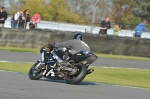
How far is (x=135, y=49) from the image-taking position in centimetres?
2603

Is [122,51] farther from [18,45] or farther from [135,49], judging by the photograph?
[18,45]

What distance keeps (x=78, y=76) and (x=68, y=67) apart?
0.42 meters

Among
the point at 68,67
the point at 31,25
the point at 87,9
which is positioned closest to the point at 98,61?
the point at 68,67

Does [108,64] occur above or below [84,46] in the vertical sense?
below

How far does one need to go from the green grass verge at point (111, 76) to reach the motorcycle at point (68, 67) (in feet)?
5.27

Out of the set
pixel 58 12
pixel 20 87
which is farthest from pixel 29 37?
pixel 58 12

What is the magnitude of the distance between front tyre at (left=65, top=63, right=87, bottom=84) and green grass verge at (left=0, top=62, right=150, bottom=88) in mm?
1690

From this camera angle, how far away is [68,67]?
12.8 metres

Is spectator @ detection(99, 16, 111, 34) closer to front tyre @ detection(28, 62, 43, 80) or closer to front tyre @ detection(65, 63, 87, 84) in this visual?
front tyre @ detection(28, 62, 43, 80)

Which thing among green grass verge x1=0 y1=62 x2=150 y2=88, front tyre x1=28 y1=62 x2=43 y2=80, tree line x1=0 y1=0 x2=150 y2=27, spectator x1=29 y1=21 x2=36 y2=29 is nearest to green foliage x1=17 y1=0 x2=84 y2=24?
tree line x1=0 y1=0 x2=150 y2=27

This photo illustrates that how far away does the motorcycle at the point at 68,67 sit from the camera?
12531mm

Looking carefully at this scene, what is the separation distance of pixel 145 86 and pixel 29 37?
13154mm

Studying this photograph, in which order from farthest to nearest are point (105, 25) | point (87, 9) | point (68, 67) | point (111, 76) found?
point (87, 9)
point (105, 25)
point (111, 76)
point (68, 67)

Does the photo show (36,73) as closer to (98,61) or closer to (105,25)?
(98,61)
